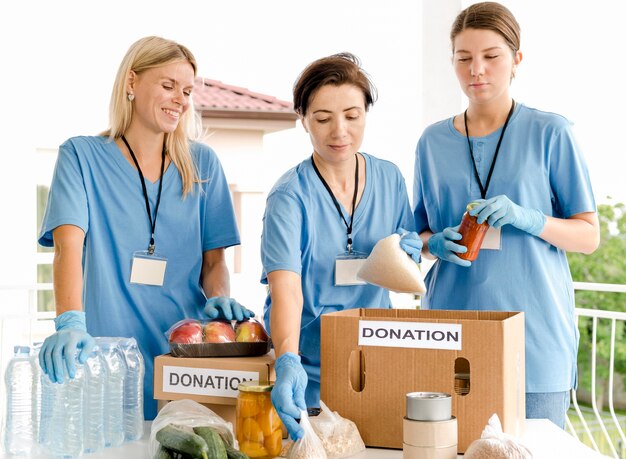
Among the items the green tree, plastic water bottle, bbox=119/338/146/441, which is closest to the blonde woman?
plastic water bottle, bbox=119/338/146/441

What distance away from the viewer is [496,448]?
128cm

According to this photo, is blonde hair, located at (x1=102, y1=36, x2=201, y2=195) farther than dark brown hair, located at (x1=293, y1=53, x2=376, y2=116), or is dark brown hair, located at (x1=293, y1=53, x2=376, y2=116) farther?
blonde hair, located at (x1=102, y1=36, x2=201, y2=195)

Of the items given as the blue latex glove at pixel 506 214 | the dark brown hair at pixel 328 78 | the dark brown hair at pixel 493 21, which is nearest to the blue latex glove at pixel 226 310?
the dark brown hair at pixel 328 78

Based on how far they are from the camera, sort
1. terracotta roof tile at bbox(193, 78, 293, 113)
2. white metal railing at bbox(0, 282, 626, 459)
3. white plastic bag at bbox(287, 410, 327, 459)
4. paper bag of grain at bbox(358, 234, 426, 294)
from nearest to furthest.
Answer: white plastic bag at bbox(287, 410, 327, 459), paper bag of grain at bbox(358, 234, 426, 294), white metal railing at bbox(0, 282, 626, 459), terracotta roof tile at bbox(193, 78, 293, 113)

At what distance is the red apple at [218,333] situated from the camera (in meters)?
1.65

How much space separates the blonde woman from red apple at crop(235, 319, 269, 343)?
0.33 meters

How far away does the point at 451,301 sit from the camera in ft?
6.89

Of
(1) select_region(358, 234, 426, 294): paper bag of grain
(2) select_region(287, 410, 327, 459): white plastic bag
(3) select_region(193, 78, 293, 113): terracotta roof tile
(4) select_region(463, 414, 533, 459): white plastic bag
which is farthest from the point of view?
(3) select_region(193, 78, 293, 113): terracotta roof tile

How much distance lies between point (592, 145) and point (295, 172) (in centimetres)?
2177

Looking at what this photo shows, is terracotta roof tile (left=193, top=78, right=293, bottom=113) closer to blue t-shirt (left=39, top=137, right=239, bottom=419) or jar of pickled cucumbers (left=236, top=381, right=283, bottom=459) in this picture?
blue t-shirt (left=39, top=137, right=239, bottom=419)

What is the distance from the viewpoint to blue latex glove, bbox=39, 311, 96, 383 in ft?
4.96

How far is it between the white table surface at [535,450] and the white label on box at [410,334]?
21 centimetres

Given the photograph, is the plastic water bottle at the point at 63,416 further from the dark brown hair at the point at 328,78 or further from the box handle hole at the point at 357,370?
the dark brown hair at the point at 328,78

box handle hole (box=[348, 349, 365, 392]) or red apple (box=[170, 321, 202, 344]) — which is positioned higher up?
red apple (box=[170, 321, 202, 344])
